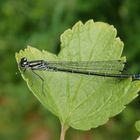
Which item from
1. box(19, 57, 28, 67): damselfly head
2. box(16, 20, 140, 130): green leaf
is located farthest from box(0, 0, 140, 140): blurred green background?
box(16, 20, 140, 130): green leaf

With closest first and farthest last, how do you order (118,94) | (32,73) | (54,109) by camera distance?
(118,94), (54,109), (32,73)

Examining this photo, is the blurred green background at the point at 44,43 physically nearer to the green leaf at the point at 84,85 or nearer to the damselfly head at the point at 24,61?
the damselfly head at the point at 24,61

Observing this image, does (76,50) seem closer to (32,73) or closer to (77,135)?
(32,73)

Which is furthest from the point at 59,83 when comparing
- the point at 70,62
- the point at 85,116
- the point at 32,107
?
the point at 32,107

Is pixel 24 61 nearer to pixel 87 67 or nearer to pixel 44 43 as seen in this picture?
pixel 87 67

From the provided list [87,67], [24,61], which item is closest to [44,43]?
[24,61]

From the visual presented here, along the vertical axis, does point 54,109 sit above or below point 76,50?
below
